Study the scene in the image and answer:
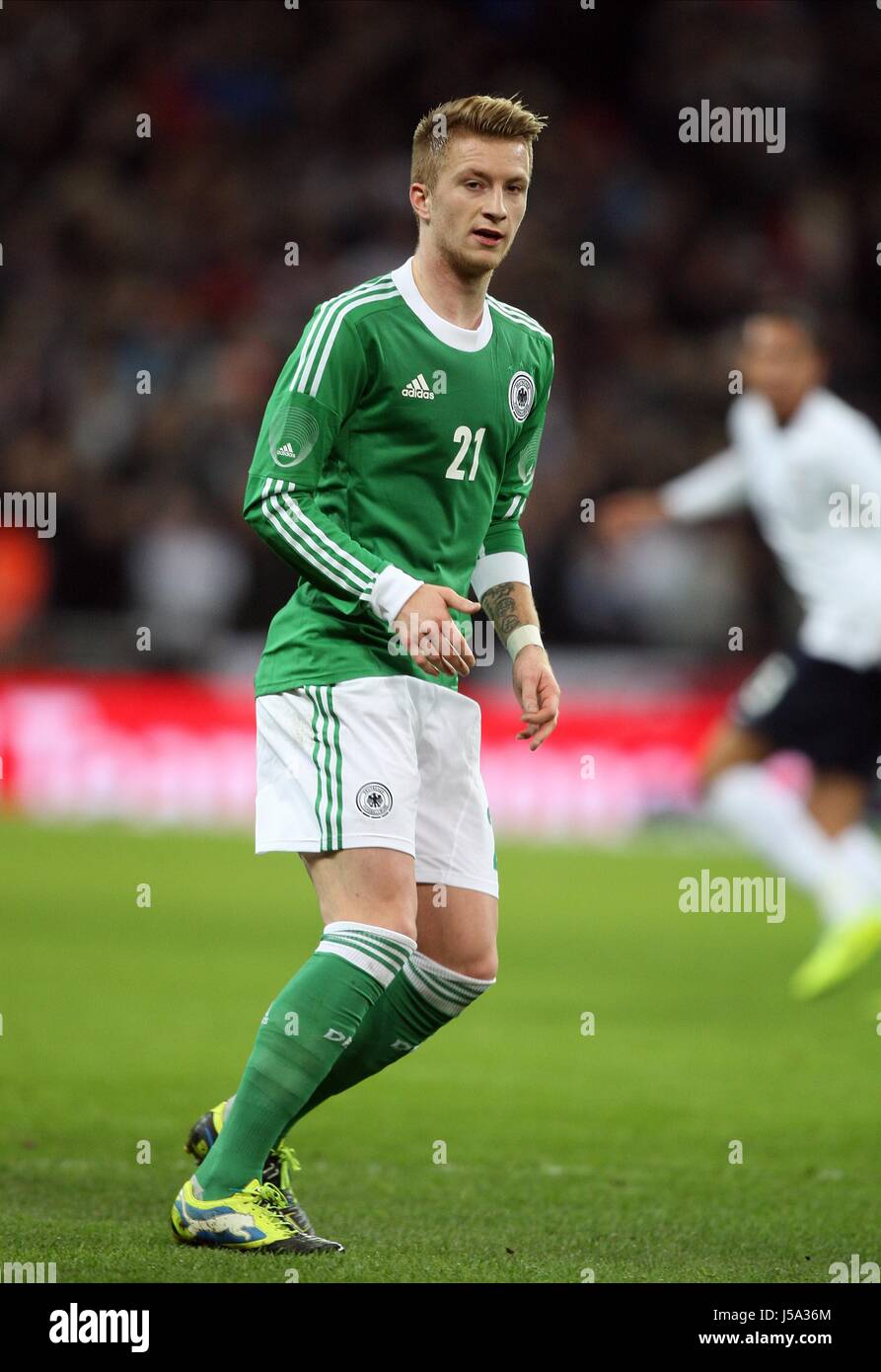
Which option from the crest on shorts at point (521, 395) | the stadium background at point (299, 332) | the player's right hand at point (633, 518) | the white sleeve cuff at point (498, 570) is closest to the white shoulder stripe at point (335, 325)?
the crest on shorts at point (521, 395)

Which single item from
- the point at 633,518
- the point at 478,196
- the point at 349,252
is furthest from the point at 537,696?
the point at 349,252

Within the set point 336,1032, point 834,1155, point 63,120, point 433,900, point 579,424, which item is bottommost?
point 834,1155

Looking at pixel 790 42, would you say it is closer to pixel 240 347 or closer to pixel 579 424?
pixel 579 424

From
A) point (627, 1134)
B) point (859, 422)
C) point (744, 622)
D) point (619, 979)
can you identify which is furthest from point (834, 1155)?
point (744, 622)

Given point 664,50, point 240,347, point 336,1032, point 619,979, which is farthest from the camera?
point 664,50

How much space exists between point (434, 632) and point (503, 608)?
782 millimetres

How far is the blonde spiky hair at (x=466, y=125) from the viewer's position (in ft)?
13.1

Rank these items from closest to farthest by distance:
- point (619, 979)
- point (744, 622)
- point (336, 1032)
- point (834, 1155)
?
point (336, 1032) < point (834, 1155) < point (619, 979) < point (744, 622)

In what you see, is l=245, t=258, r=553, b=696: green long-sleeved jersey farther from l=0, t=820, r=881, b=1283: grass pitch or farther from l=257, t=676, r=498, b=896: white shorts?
l=0, t=820, r=881, b=1283: grass pitch

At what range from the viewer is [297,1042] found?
151 inches

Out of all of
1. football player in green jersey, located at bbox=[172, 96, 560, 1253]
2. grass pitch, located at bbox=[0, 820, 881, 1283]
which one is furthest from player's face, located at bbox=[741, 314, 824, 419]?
football player in green jersey, located at bbox=[172, 96, 560, 1253]

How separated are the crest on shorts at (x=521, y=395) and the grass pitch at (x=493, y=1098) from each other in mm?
1742

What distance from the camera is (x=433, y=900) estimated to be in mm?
4195

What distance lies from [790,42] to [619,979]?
42.5 feet
